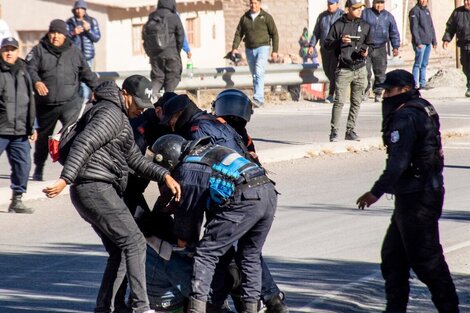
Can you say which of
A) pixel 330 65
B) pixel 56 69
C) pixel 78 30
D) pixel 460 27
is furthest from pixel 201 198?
pixel 460 27

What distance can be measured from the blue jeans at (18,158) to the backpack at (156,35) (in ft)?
24.7

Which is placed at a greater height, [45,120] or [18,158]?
[45,120]

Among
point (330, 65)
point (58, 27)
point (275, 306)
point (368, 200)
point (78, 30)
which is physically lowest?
point (275, 306)

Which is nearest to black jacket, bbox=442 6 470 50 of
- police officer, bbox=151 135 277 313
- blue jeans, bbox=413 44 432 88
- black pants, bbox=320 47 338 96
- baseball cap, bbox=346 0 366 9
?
blue jeans, bbox=413 44 432 88

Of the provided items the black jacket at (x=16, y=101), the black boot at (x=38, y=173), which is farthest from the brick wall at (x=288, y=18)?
the black jacket at (x=16, y=101)

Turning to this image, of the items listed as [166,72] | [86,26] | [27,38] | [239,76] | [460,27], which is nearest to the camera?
[166,72]

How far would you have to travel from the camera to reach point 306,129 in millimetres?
18297

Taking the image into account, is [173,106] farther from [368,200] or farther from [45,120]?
[45,120]

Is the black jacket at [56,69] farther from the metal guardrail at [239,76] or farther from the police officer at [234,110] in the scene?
the metal guardrail at [239,76]

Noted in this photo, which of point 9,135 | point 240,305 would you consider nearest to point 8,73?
point 9,135

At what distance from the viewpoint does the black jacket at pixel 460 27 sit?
23.2 metres

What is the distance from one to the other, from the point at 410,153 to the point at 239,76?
1489 centimetres

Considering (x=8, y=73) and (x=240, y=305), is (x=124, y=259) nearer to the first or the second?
(x=240, y=305)

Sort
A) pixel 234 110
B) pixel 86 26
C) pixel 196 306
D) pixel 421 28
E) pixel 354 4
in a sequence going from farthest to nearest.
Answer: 1. pixel 421 28
2. pixel 86 26
3. pixel 354 4
4. pixel 234 110
5. pixel 196 306
